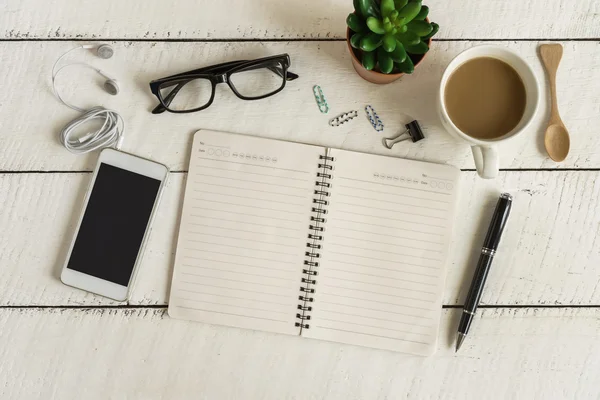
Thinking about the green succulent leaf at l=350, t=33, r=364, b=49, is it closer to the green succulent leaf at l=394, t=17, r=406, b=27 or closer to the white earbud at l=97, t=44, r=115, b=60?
the green succulent leaf at l=394, t=17, r=406, b=27

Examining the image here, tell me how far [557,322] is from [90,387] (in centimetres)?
81

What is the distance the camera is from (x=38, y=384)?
835mm

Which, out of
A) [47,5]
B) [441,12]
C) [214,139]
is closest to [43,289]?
[214,139]

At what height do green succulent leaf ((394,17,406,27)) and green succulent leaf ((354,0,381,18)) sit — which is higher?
green succulent leaf ((354,0,381,18))

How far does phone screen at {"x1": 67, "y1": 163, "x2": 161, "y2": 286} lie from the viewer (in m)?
0.83

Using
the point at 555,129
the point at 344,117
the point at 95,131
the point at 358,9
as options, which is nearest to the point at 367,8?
the point at 358,9

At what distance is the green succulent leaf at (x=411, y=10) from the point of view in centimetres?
69

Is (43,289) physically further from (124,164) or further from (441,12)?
(441,12)

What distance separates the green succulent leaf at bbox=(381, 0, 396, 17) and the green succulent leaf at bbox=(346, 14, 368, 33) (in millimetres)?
38

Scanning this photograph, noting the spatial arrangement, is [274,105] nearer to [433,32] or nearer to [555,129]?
[433,32]

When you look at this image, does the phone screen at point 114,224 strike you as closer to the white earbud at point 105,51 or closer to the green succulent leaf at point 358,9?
the white earbud at point 105,51

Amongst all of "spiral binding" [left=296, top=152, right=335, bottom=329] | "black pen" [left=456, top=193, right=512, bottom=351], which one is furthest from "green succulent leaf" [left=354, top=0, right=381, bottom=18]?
"black pen" [left=456, top=193, right=512, bottom=351]

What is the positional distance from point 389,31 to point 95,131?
20.5 inches

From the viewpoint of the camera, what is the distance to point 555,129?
0.84 metres
